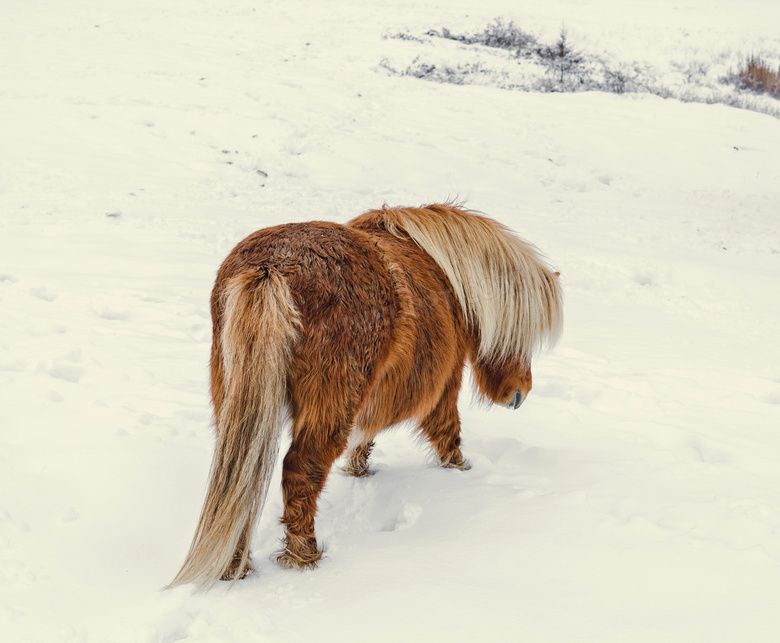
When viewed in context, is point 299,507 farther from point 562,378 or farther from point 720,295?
point 720,295

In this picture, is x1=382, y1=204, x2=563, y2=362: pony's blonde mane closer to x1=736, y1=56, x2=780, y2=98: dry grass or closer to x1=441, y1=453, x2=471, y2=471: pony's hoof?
x1=441, y1=453, x2=471, y2=471: pony's hoof

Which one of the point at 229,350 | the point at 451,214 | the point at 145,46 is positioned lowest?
the point at 229,350

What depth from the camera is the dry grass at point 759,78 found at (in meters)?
15.4

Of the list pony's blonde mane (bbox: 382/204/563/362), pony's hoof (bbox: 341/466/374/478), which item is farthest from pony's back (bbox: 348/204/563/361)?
pony's hoof (bbox: 341/466/374/478)

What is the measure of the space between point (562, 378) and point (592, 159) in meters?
7.25

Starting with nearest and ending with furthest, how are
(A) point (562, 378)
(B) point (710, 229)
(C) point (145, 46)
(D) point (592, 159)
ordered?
(A) point (562, 378)
(B) point (710, 229)
(D) point (592, 159)
(C) point (145, 46)

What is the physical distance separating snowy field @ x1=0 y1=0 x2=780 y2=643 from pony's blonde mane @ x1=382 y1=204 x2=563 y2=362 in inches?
26.2

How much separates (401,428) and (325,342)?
168 centimetres

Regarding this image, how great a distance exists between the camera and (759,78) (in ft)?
51.5

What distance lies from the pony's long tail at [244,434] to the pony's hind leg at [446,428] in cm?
115

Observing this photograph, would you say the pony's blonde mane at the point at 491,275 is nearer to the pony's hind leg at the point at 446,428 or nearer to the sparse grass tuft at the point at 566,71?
the pony's hind leg at the point at 446,428

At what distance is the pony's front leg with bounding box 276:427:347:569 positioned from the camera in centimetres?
216

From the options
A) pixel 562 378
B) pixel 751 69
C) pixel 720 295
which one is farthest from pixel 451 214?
pixel 751 69

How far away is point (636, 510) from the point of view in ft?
8.69
